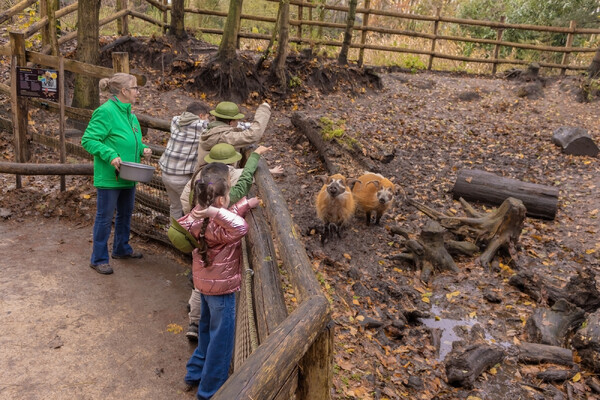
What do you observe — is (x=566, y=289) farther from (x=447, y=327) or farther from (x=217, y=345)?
(x=217, y=345)

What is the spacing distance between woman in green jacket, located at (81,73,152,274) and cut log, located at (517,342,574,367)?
14.2 feet

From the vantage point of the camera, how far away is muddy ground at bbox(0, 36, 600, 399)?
13.4 ft

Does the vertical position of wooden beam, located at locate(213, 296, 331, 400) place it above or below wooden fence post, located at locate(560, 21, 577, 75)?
below

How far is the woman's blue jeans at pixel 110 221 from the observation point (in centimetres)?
463

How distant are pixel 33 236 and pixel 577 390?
6.01m

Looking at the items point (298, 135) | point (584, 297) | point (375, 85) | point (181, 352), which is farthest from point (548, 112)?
point (181, 352)

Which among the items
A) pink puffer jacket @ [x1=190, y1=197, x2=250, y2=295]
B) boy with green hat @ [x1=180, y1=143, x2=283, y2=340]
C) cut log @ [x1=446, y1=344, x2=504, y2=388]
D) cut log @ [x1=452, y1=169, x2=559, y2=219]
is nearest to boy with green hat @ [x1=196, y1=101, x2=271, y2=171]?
boy with green hat @ [x1=180, y1=143, x2=283, y2=340]

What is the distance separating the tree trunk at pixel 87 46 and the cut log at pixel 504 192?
22.6ft

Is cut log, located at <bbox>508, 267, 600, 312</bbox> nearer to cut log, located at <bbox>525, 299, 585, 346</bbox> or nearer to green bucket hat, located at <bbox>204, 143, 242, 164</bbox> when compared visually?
cut log, located at <bbox>525, 299, 585, 346</bbox>

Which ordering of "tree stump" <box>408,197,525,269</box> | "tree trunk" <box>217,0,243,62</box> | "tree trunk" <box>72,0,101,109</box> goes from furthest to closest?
"tree trunk" <box>217,0,243,62</box>
"tree trunk" <box>72,0,101,109</box>
"tree stump" <box>408,197,525,269</box>

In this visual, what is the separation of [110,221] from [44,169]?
1663 mm

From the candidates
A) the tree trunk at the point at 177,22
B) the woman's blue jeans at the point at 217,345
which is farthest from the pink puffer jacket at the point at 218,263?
the tree trunk at the point at 177,22

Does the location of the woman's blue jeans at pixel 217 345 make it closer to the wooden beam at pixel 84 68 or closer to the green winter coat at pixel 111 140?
the green winter coat at pixel 111 140

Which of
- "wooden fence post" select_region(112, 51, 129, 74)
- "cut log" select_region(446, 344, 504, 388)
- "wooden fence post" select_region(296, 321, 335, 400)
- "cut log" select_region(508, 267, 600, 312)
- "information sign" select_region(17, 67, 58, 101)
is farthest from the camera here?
"information sign" select_region(17, 67, 58, 101)
